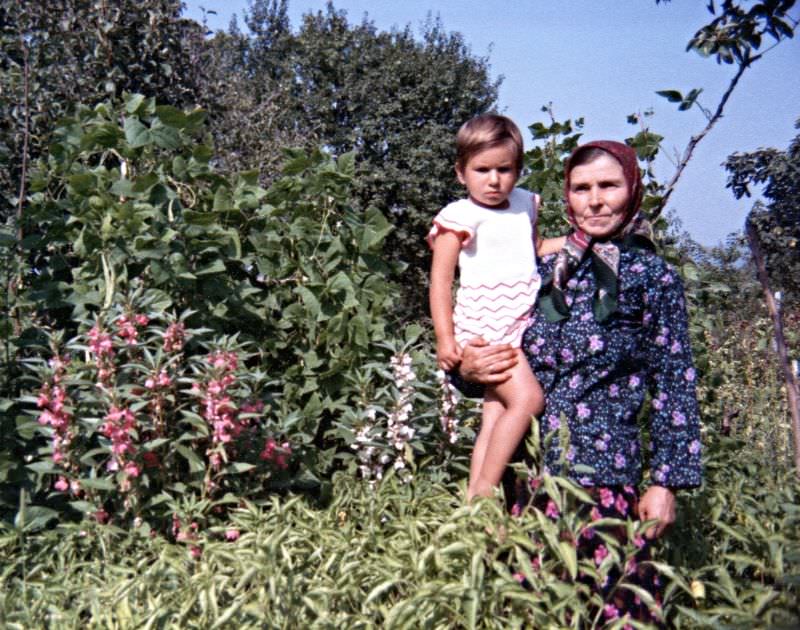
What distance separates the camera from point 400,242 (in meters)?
16.6

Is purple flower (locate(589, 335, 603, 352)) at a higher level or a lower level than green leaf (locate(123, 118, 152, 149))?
lower

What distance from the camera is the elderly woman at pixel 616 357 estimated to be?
2.01 metres

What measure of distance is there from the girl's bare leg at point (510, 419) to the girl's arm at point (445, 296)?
0.50ft

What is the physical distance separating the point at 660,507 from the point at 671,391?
0.25 m

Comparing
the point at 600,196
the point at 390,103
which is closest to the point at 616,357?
the point at 600,196

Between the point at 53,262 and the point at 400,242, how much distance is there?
531 inches

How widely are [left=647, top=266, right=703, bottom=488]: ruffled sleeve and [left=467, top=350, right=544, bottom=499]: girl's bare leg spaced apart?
10.4 inches

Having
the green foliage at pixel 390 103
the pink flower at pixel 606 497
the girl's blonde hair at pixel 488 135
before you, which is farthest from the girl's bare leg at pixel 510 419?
the green foliage at pixel 390 103

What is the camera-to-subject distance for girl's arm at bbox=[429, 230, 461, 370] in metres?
2.24

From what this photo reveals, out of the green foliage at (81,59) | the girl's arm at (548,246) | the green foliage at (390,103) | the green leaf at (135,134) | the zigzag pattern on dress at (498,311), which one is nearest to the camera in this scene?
the zigzag pattern on dress at (498,311)

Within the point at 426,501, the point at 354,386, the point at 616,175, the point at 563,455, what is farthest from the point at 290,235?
the point at 563,455

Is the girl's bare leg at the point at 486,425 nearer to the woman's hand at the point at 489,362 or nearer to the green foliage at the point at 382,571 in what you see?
the woman's hand at the point at 489,362

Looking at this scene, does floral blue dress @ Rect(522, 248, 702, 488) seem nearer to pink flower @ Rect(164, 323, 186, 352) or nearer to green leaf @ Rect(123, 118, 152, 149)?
pink flower @ Rect(164, 323, 186, 352)

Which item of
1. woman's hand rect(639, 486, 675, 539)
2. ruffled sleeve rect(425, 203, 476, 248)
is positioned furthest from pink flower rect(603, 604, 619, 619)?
ruffled sleeve rect(425, 203, 476, 248)
